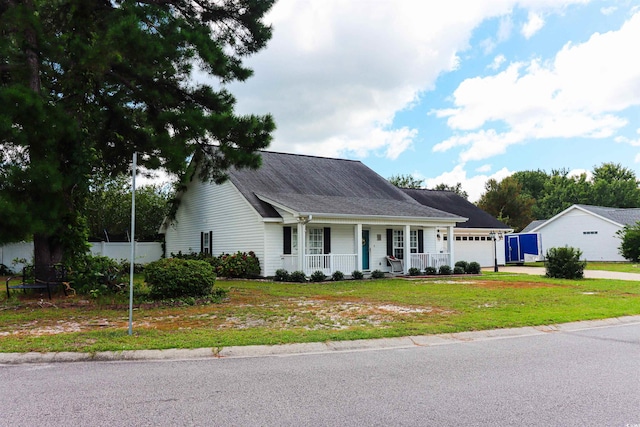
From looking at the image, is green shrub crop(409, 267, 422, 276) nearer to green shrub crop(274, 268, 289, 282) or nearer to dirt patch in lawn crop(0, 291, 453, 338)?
green shrub crop(274, 268, 289, 282)

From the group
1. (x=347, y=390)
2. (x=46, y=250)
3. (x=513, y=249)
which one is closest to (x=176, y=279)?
(x=46, y=250)

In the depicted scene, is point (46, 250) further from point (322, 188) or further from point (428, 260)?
point (428, 260)

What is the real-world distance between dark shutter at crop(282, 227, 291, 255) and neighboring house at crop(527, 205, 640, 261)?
89.2 feet

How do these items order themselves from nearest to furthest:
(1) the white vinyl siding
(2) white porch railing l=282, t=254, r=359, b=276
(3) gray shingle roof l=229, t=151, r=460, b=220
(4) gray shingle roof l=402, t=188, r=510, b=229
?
(2) white porch railing l=282, t=254, r=359, b=276 → (3) gray shingle roof l=229, t=151, r=460, b=220 → (1) the white vinyl siding → (4) gray shingle roof l=402, t=188, r=510, b=229

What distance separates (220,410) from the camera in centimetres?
464

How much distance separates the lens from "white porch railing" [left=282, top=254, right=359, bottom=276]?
802 inches

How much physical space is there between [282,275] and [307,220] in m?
2.54

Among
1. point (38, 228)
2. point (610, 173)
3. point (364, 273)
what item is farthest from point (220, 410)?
point (610, 173)

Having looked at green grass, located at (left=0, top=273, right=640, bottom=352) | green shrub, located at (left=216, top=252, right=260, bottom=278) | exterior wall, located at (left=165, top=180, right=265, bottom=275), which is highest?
exterior wall, located at (left=165, top=180, right=265, bottom=275)

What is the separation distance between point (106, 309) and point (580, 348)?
9.69 meters

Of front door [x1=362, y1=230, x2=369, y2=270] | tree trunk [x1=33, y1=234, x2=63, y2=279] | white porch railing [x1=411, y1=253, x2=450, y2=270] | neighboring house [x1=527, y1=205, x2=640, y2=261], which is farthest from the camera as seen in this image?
neighboring house [x1=527, y1=205, x2=640, y2=261]

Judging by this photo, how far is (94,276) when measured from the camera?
43.7 feet

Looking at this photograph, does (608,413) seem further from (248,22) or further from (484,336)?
(248,22)

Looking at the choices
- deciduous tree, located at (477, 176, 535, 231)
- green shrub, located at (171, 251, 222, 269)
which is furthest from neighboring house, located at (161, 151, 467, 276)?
deciduous tree, located at (477, 176, 535, 231)
